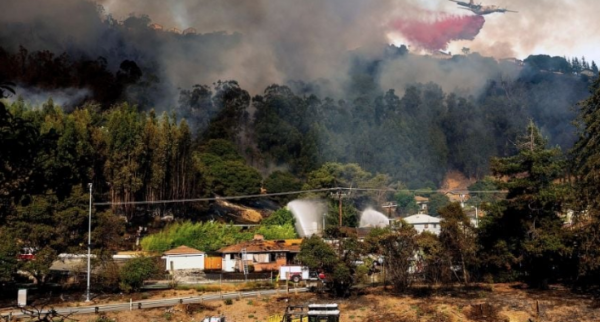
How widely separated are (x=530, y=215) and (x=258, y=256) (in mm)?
27409

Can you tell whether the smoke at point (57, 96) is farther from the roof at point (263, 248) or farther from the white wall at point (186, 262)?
the roof at point (263, 248)

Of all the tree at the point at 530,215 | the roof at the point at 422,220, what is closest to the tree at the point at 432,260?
the tree at the point at 530,215

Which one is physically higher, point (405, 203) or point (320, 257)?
point (405, 203)

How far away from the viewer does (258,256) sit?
216ft

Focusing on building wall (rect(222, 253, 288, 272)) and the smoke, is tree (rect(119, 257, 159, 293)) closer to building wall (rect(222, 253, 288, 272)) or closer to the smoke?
building wall (rect(222, 253, 288, 272))

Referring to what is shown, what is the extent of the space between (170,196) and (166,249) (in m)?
10.8

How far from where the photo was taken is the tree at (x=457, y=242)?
167 ft

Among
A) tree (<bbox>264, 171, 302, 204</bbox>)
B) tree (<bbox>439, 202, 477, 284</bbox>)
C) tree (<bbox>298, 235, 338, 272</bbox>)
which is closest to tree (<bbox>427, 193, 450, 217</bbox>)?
tree (<bbox>264, 171, 302, 204</bbox>)

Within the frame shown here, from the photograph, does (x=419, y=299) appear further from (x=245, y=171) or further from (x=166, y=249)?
(x=245, y=171)

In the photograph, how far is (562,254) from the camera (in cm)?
4684

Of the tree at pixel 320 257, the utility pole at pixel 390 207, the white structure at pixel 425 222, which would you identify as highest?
the utility pole at pixel 390 207

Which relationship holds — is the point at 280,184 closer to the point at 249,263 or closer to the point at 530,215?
the point at 249,263

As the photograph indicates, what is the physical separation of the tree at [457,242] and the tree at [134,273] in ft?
74.7

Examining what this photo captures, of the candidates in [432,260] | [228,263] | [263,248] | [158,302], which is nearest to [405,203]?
[263,248]
